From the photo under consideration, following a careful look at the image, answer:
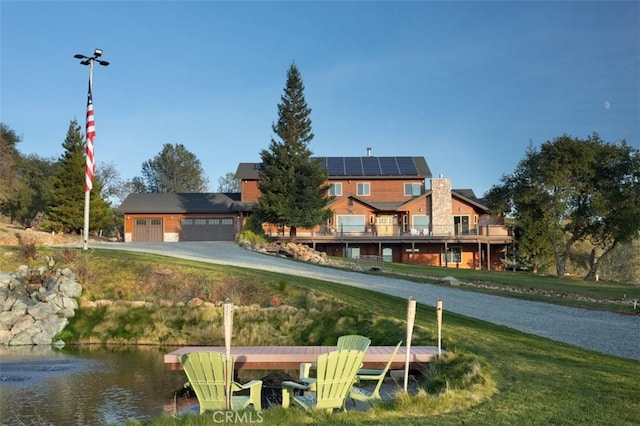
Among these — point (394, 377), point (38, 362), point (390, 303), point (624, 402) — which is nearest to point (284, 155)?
point (390, 303)

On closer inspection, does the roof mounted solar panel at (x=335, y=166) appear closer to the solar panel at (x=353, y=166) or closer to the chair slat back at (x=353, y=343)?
the solar panel at (x=353, y=166)

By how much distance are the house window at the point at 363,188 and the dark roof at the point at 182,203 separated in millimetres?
8416

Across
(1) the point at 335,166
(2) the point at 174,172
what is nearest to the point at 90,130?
(1) the point at 335,166

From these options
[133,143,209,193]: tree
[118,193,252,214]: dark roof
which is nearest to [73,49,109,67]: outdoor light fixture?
[118,193,252,214]: dark roof

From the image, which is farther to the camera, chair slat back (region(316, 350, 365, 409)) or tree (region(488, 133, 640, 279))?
tree (region(488, 133, 640, 279))

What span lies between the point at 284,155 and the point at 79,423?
2810 cm

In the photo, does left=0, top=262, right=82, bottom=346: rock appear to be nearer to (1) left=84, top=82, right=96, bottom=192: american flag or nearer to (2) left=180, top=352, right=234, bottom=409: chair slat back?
(1) left=84, top=82, right=96, bottom=192: american flag

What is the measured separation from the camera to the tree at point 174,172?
72.8 m

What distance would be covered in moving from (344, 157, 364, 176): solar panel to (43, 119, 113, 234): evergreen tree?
17822 millimetres

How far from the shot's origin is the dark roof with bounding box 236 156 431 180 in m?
43.2

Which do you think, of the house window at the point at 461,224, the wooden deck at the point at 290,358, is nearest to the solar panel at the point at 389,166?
the house window at the point at 461,224

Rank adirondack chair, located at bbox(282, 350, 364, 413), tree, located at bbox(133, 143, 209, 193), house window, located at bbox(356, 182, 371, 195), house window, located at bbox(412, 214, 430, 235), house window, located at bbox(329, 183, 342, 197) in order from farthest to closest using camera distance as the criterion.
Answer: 1. tree, located at bbox(133, 143, 209, 193)
2. house window, located at bbox(356, 182, 371, 195)
3. house window, located at bbox(329, 183, 342, 197)
4. house window, located at bbox(412, 214, 430, 235)
5. adirondack chair, located at bbox(282, 350, 364, 413)

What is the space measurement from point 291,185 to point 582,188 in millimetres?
17115

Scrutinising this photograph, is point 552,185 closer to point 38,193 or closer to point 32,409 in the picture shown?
point 32,409
